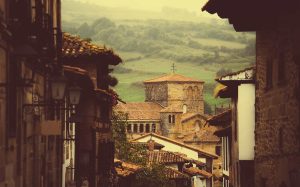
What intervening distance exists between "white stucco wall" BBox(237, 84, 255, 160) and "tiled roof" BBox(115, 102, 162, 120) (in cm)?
14612

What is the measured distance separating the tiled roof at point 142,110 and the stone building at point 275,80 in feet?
518

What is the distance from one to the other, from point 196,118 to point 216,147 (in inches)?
1252

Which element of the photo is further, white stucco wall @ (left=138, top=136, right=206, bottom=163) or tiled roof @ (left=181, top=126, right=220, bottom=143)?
tiled roof @ (left=181, top=126, right=220, bottom=143)

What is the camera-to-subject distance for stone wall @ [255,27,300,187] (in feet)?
45.2

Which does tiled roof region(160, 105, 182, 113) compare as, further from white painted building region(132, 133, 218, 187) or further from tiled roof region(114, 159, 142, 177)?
tiled roof region(114, 159, 142, 177)

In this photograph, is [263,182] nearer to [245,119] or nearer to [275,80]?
[275,80]

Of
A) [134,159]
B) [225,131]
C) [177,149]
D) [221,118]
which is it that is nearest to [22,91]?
[225,131]

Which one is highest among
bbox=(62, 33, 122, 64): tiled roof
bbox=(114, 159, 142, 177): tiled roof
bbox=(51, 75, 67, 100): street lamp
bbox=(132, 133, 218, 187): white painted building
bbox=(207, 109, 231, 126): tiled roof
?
bbox=(62, 33, 122, 64): tiled roof

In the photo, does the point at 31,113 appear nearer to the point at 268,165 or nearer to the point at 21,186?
the point at 21,186

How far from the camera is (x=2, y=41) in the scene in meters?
14.3

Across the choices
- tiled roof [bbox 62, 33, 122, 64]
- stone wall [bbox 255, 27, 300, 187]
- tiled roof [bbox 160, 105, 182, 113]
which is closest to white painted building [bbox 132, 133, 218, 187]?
tiled roof [bbox 62, 33, 122, 64]

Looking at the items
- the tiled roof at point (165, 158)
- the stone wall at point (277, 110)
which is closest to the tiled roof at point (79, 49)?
the stone wall at point (277, 110)

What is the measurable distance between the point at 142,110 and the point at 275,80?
557 ft

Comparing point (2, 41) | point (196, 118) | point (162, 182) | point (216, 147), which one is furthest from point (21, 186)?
point (196, 118)
